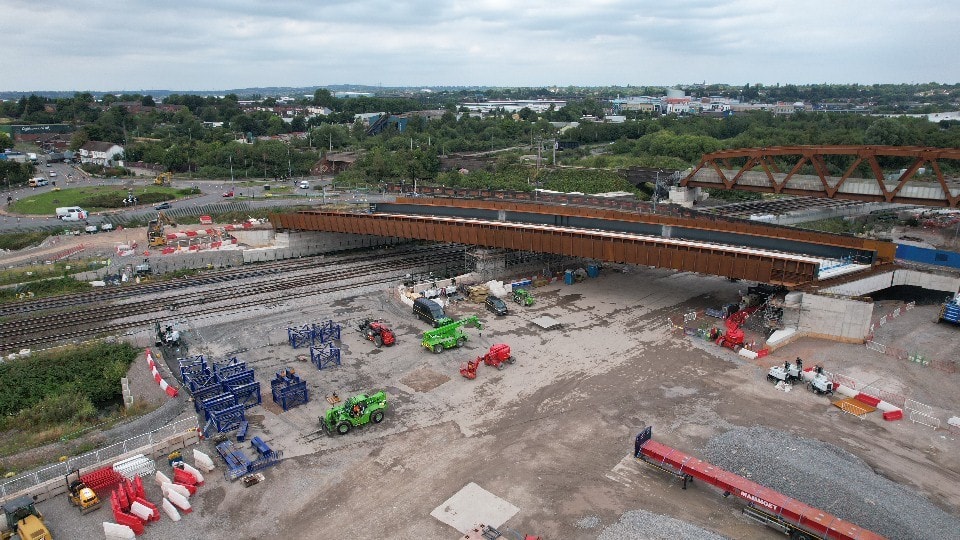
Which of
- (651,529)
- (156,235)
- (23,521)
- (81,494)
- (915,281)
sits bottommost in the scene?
(651,529)

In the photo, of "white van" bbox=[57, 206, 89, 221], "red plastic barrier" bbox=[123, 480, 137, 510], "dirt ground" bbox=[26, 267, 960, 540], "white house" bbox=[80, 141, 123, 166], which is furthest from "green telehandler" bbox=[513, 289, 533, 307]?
"white house" bbox=[80, 141, 123, 166]

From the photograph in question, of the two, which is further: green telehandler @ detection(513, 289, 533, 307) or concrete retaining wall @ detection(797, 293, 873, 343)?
green telehandler @ detection(513, 289, 533, 307)

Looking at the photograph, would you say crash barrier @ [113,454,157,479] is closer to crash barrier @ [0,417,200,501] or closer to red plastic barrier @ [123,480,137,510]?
crash barrier @ [0,417,200,501]

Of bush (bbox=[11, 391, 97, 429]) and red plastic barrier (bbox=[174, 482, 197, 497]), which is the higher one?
red plastic barrier (bbox=[174, 482, 197, 497])

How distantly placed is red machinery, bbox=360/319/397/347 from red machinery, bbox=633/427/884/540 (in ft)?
57.9

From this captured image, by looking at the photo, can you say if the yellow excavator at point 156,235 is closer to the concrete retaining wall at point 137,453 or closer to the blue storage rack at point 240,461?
the concrete retaining wall at point 137,453

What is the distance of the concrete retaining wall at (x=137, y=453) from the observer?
72.8 ft

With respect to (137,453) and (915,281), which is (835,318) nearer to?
(915,281)

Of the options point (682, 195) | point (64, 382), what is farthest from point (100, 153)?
point (682, 195)

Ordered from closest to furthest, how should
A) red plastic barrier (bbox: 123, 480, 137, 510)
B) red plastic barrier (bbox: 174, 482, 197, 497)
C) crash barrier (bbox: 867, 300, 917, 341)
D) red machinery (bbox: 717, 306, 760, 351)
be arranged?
1. red plastic barrier (bbox: 123, 480, 137, 510)
2. red plastic barrier (bbox: 174, 482, 197, 497)
3. red machinery (bbox: 717, 306, 760, 351)
4. crash barrier (bbox: 867, 300, 917, 341)

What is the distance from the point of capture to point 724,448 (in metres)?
26.0

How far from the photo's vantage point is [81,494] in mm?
21812

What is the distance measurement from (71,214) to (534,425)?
65.6 meters

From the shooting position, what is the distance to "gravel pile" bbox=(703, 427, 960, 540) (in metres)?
21.3
